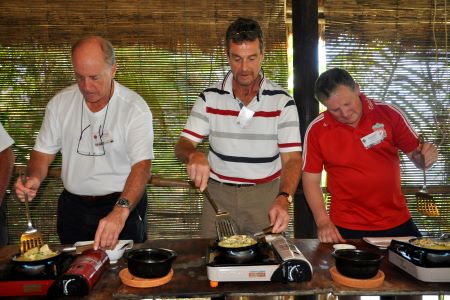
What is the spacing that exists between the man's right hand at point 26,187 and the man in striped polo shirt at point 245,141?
867 millimetres

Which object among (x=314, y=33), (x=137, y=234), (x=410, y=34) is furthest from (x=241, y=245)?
(x=410, y=34)

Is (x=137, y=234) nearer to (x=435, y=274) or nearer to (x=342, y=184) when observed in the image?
(x=342, y=184)

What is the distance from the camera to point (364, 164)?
9.06 feet

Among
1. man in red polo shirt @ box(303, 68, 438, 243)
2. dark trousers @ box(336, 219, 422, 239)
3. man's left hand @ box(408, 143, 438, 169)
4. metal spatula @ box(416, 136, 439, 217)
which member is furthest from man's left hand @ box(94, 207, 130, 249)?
man's left hand @ box(408, 143, 438, 169)

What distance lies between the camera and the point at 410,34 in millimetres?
3904

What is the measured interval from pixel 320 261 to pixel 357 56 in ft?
7.96

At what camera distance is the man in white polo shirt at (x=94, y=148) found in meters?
2.68

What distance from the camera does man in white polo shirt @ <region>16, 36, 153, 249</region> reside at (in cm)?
268

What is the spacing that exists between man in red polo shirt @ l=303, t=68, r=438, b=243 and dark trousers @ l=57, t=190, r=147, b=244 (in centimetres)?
117

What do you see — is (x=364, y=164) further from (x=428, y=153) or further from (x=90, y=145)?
(x=90, y=145)

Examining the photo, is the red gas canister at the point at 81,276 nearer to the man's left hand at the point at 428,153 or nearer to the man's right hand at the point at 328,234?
the man's right hand at the point at 328,234

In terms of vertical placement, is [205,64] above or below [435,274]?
above

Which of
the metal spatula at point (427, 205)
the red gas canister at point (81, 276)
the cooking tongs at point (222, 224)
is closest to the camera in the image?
the red gas canister at point (81, 276)

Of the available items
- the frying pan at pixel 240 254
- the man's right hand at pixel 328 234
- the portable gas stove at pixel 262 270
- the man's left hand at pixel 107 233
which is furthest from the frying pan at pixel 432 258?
the man's left hand at pixel 107 233
